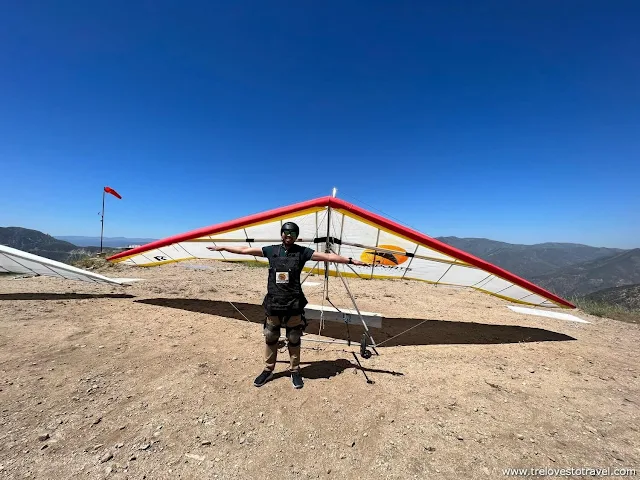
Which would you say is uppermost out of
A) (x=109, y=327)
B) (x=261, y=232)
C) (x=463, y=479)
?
(x=261, y=232)

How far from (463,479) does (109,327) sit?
706 centimetres

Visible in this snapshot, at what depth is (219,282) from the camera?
13.0m

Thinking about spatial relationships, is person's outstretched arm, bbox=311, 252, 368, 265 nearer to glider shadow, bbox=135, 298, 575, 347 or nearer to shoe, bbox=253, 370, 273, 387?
shoe, bbox=253, 370, 273, 387

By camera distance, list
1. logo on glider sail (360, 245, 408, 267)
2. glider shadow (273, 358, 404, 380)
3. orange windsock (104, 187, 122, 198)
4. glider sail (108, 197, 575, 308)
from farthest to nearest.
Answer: orange windsock (104, 187, 122, 198) < logo on glider sail (360, 245, 408, 267) < glider sail (108, 197, 575, 308) < glider shadow (273, 358, 404, 380)

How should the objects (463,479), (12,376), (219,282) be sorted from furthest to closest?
1. (219,282)
2. (12,376)
3. (463,479)

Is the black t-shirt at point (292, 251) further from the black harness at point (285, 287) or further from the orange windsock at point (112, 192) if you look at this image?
the orange windsock at point (112, 192)

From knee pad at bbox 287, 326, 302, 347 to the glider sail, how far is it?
5.69 feet

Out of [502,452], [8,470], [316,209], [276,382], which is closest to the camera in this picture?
[8,470]

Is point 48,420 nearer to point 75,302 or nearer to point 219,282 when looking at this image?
point 75,302

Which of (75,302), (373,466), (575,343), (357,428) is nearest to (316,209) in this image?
(357,428)

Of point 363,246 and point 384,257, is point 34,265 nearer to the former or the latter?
point 363,246

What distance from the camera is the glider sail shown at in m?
5.36

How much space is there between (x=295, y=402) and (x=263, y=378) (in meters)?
0.70

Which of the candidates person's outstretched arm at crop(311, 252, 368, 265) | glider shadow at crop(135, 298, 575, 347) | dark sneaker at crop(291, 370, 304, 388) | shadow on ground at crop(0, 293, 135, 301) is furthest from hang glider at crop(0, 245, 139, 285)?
person's outstretched arm at crop(311, 252, 368, 265)
